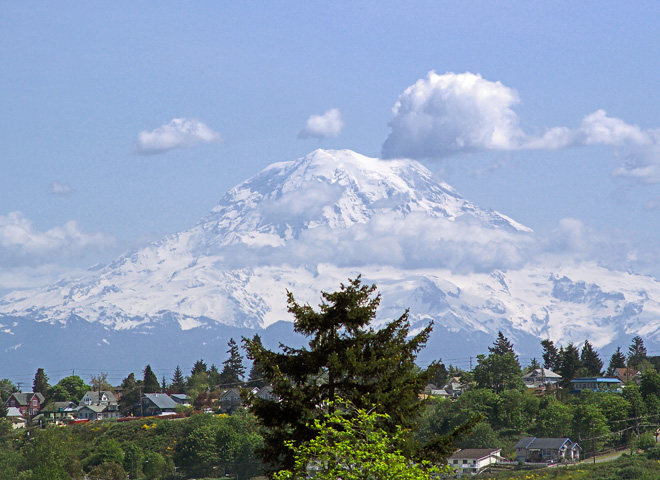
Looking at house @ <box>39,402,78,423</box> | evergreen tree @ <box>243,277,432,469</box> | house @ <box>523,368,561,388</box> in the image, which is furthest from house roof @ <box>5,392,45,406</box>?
evergreen tree @ <box>243,277,432,469</box>

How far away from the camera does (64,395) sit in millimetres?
197250

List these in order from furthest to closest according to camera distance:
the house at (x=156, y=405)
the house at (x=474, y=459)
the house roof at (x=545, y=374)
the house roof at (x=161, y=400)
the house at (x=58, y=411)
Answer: the house roof at (x=545, y=374) < the house at (x=58, y=411) < the house roof at (x=161, y=400) < the house at (x=156, y=405) < the house at (x=474, y=459)

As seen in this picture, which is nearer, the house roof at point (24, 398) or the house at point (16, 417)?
the house at point (16, 417)

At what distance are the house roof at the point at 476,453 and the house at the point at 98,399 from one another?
82.3 metres

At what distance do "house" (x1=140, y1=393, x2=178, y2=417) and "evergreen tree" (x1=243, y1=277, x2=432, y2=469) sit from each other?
5563 inches

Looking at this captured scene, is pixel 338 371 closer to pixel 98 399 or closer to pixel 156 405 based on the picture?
pixel 156 405

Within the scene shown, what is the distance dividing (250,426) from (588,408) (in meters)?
46.3

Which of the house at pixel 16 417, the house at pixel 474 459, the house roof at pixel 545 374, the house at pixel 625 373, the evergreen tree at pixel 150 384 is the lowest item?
the house at pixel 474 459

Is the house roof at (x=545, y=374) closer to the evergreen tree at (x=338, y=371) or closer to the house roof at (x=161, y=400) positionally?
the house roof at (x=161, y=400)

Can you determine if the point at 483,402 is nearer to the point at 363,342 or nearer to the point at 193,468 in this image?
the point at 193,468

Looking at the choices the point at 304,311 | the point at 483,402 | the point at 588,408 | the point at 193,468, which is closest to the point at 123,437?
the point at 193,468

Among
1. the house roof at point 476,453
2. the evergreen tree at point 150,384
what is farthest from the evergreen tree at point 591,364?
the evergreen tree at point 150,384

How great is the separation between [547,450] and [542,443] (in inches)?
83.7

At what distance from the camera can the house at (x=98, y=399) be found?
186000 mm
